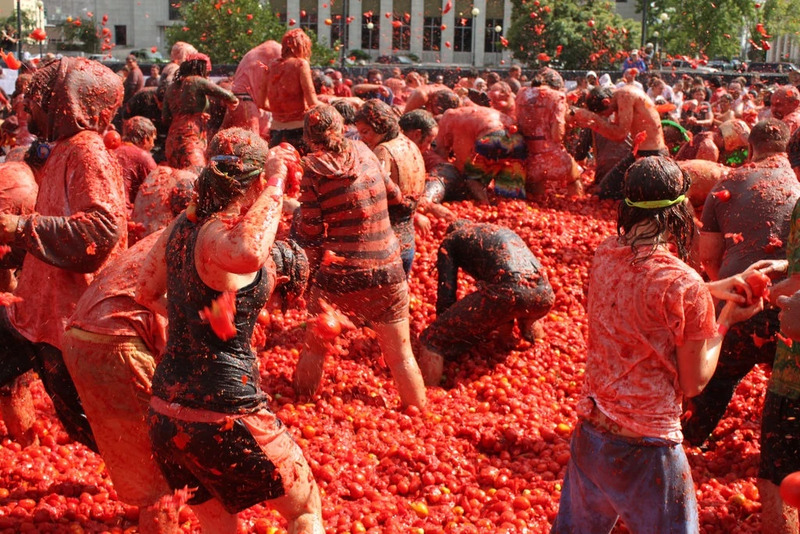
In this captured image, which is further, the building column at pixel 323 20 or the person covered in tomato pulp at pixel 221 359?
the building column at pixel 323 20

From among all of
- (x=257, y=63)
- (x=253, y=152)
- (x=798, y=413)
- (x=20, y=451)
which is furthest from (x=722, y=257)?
(x=257, y=63)

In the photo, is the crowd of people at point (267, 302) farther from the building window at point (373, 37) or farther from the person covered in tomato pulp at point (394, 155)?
the building window at point (373, 37)

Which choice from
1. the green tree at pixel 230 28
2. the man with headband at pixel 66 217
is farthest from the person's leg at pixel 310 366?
the green tree at pixel 230 28

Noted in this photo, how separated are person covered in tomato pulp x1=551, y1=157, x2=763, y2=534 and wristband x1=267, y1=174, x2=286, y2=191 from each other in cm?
125

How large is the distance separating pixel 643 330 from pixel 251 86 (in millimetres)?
8277

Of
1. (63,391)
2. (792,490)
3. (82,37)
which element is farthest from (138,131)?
(82,37)

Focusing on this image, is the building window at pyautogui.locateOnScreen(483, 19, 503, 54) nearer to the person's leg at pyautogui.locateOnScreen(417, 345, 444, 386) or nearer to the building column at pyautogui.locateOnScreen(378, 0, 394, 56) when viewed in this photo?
the building column at pyautogui.locateOnScreen(378, 0, 394, 56)

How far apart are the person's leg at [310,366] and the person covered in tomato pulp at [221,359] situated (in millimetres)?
2726

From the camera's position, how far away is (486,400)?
6.51m

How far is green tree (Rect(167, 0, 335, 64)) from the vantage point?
2946cm

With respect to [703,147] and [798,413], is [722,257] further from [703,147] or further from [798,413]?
[703,147]

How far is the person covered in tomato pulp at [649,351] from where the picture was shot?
3172 millimetres

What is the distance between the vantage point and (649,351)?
3.24 m

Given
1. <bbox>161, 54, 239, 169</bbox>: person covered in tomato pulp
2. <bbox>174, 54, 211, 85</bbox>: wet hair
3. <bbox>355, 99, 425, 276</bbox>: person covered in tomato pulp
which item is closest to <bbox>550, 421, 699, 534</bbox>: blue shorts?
<bbox>355, 99, 425, 276</bbox>: person covered in tomato pulp
